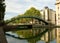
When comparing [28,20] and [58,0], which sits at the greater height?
[58,0]

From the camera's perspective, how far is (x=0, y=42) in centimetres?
1402

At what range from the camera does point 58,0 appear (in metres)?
80.8

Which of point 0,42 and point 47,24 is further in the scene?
point 47,24

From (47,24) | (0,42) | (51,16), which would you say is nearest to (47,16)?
(51,16)

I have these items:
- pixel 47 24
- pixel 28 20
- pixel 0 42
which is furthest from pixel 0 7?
pixel 28 20

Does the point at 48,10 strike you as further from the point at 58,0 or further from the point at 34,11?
the point at 58,0

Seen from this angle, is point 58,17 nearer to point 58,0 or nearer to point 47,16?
point 58,0

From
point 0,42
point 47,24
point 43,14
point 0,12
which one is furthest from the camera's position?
point 43,14

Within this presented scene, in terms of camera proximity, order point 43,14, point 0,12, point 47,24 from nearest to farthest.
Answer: point 0,12 → point 47,24 → point 43,14

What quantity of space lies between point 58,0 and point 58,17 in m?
5.63

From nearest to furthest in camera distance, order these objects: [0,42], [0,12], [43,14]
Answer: [0,42] < [0,12] < [43,14]

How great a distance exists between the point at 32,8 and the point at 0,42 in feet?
256

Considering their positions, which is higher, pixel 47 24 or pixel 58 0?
pixel 58 0

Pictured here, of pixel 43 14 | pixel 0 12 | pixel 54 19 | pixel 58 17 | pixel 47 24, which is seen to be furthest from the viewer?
pixel 43 14
